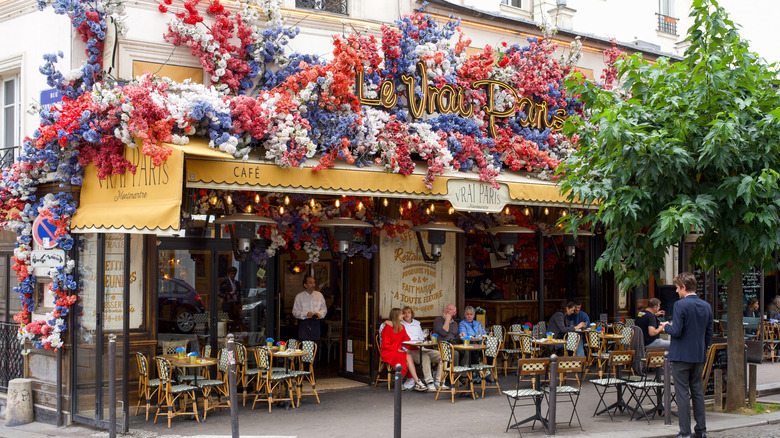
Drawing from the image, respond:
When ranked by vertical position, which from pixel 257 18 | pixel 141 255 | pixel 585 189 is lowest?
pixel 141 255

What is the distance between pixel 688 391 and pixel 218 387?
20.3 feet

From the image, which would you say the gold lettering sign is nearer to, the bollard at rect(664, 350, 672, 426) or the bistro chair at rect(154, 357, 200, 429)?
the bistro chair at rect(154, 357, 200, 429)

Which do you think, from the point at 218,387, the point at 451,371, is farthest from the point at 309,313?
the point at 451,371

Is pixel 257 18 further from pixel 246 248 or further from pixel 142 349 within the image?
pixel 142 349

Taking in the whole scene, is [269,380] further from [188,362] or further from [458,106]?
[458,106]

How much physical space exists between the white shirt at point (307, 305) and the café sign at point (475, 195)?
3.04m

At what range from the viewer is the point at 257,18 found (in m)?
11.3

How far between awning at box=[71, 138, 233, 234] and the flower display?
0.15 m

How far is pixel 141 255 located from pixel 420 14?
5513 mm

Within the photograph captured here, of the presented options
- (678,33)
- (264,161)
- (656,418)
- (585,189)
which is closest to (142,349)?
(264,161)

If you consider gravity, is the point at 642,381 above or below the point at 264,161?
below

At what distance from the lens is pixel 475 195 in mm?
11945

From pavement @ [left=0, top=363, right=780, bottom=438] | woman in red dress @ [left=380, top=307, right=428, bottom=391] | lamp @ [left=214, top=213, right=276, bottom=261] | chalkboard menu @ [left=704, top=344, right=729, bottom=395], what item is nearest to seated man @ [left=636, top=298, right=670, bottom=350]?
chalkboard menu @ [left=704, top=344, right=729, bottom=395]

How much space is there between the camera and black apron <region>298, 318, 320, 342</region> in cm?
1301
